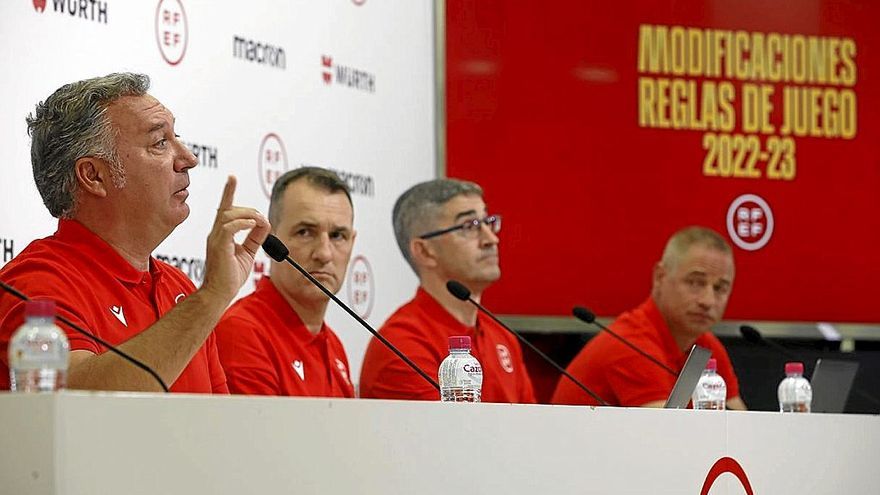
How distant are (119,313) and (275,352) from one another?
0.88 meters

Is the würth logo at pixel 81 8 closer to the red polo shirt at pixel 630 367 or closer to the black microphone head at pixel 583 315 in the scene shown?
the black microphone head at pixel 583 315

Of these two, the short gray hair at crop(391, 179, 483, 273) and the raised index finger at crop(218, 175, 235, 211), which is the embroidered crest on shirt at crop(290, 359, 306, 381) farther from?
the raised index finger at crop(218, 175, 235, 211)

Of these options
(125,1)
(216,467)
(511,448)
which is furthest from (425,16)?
(216,467)

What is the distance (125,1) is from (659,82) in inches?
96.3

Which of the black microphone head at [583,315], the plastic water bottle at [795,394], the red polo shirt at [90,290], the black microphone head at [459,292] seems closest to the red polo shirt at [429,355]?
the black microphone head at [459,292]

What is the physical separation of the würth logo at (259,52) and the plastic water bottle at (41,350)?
243 cm

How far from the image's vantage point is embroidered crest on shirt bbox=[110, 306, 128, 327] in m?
2.75

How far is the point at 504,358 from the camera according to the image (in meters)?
4.40

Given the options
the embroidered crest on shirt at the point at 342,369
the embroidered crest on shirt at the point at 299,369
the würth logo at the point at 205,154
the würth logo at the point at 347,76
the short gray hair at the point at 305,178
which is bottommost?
the embroidered crest on shirt at the point at 342,369

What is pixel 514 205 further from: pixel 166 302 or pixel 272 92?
pixel 166 302

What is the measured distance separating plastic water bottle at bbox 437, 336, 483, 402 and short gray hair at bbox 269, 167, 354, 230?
99 cm

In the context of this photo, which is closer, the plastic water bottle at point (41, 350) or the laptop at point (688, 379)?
the plastic water bottle at point (41, 350)

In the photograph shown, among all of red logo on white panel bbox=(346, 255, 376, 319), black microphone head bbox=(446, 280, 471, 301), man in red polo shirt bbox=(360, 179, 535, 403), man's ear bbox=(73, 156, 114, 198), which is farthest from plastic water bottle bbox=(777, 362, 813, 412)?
man's ear bbox=(73, 156, 114, 198)

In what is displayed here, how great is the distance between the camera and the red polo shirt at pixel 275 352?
138 inches
